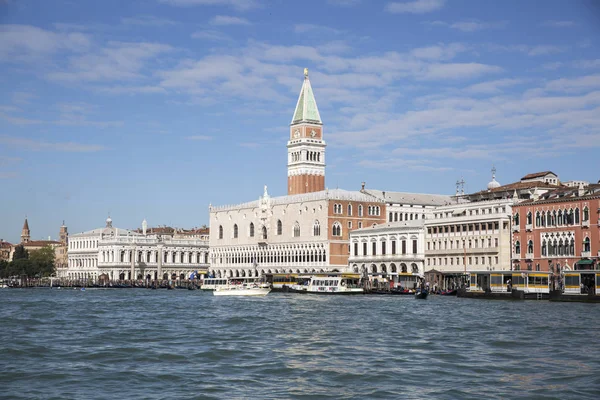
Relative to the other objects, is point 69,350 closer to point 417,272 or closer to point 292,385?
point 292,385

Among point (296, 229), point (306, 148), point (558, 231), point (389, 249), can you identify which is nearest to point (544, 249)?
point (558, 231)

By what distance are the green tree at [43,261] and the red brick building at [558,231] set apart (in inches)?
3412

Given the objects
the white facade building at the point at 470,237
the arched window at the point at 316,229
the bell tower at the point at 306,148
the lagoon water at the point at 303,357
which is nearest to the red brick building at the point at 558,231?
the white facade building at the point at 470,237

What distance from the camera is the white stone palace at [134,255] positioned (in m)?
130

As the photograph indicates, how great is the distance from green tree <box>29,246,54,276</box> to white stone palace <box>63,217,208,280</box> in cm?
443

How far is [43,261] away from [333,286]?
7821 centimetres

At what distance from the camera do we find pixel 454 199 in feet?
332

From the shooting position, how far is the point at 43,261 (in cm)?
14238

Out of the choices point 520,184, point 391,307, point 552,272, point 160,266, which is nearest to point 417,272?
point 520,184

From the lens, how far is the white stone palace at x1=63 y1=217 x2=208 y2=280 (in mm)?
129750

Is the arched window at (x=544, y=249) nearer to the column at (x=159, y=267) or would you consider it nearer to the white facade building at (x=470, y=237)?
the white facade building at (x=470, y=237)

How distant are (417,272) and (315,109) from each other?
121ft

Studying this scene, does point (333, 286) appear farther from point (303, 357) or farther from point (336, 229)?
point (303, 357)

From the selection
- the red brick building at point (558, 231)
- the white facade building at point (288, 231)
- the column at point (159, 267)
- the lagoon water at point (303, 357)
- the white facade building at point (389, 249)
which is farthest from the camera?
the column at point (159, 267)
